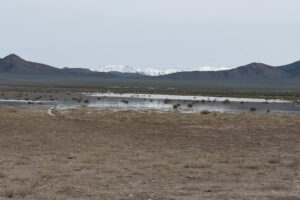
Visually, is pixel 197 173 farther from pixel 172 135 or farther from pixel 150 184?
pixel 172 135

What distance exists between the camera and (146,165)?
1503 centimetres

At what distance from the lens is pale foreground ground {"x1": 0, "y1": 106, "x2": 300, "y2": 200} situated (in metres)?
11.2

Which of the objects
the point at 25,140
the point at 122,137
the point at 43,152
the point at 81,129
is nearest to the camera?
the point at 43,152

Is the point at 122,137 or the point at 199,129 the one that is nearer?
the point at 122,137

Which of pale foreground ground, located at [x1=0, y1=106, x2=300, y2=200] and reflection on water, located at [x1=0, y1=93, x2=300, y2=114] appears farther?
reflection on water, located at [x1=0, y1=93, x2=300, y2=114]

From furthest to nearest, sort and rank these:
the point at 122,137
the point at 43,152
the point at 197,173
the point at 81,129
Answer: the point at 81,129 → the point at 122,137 → the point at 43,152 → the point at 197,173

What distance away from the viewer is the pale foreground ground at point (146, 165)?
1122 cm

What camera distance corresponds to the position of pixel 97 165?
588 inches

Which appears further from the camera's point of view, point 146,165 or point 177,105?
point 177,105

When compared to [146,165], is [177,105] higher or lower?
higher

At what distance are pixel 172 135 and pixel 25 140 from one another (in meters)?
8.06

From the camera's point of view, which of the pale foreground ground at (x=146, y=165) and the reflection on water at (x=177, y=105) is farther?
the reflection on water at (x=177, y=105)

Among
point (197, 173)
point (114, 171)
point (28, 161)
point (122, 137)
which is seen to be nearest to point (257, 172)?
point (197, 173)

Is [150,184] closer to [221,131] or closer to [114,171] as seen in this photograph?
[114,171]
